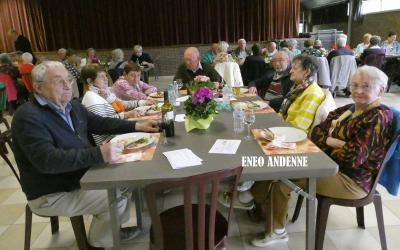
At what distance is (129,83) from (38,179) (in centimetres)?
193

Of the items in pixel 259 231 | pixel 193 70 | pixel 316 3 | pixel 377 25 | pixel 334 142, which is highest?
pixel 316 3

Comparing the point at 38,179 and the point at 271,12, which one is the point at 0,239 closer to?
the point at 38,179

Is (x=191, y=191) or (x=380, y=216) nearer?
(x=191, y=191)

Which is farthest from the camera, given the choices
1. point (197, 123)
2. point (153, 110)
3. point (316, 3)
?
point (316, 3)

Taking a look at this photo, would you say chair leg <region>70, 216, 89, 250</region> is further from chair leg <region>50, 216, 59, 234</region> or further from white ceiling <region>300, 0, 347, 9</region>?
white ceiling <region>300, 0, 347, 9</region>

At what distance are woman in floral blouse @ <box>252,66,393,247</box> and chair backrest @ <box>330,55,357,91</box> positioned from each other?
3848 mm

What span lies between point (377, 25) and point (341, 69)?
4880 mm

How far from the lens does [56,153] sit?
4.92ft

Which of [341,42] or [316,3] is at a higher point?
[316,3]

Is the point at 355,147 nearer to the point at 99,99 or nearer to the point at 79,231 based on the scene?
the point at 79,231

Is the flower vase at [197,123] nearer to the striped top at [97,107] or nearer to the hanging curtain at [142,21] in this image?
the striped top at [97,107]

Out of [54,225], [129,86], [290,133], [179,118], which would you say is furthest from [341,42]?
[54,225]

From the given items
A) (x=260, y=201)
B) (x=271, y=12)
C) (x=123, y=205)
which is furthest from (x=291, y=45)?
(x=123, y=205)

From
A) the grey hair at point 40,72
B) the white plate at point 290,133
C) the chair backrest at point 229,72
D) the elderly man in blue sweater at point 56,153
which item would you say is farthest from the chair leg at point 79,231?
the chair backrest at point 229,72
